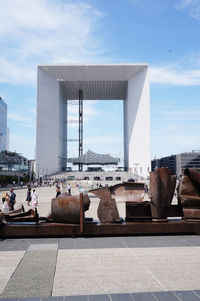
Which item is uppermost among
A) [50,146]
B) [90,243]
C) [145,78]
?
[145,78]

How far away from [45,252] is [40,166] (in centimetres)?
7156

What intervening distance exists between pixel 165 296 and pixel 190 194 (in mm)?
4613

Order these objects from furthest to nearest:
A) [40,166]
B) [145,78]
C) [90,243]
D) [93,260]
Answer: [40,166]
[145,78]
[90,243]
[93,260]

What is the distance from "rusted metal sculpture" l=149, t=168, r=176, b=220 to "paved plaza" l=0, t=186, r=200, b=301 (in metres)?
0.88

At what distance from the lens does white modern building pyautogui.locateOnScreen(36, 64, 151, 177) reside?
71688mm

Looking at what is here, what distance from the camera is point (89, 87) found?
276 ft

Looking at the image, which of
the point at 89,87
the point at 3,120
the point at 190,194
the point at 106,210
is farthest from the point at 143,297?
the point at 3,120

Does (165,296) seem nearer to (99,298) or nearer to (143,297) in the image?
(143,297)

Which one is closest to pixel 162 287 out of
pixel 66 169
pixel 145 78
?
pixel 145 78

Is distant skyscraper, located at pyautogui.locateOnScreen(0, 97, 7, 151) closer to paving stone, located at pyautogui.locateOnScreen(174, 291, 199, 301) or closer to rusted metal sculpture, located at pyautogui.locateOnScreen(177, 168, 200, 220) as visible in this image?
rusted metal sculpture, located at pyautogui.locateOnScreen(177, 168, 200, 220)

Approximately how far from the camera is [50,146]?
78.4m

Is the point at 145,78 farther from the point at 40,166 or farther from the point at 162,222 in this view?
the point at 162,222

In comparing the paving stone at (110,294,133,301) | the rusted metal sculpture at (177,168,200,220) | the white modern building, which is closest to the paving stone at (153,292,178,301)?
the paving stone at (110,294,133,301)

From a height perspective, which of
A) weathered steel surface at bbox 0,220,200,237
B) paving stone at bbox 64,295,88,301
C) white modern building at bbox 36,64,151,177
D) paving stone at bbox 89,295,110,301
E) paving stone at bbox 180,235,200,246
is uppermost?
white modern building at bbox 36,64,151,177
